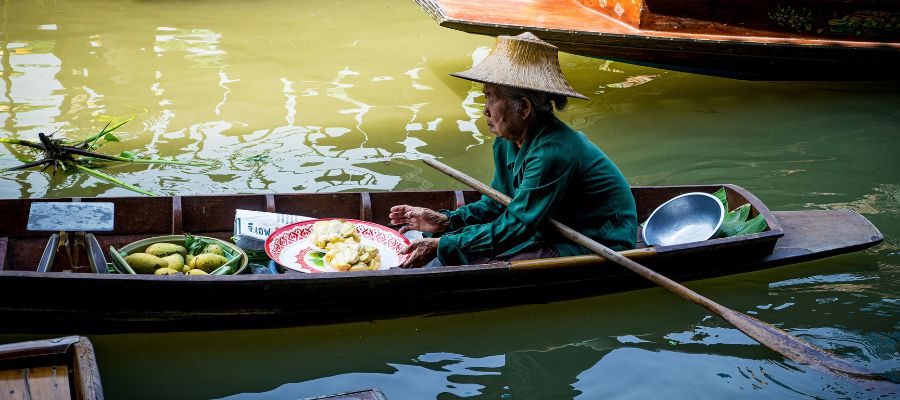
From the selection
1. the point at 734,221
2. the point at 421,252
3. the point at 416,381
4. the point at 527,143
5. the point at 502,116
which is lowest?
the point at 416,381

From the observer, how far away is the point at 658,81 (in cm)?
825

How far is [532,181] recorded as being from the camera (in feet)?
12.3

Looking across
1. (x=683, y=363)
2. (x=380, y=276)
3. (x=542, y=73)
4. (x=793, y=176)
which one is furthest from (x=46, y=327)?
(x=793, y=176)

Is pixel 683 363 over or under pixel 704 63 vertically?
under

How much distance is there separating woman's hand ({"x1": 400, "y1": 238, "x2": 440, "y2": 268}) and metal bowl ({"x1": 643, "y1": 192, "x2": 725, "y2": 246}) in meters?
1.23

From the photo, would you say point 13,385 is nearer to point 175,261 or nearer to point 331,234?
point 175,261

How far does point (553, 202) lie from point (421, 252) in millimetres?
628

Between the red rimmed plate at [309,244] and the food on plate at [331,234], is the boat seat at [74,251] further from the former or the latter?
the food on plate at [331,234]

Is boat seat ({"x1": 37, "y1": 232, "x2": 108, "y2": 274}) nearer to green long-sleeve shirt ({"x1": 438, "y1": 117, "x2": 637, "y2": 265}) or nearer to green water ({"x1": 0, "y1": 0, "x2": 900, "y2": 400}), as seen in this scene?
green water ({"x1": 0, "y1": 0, "x2": 900, "y2": 400})

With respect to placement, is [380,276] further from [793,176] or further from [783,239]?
[793,176]

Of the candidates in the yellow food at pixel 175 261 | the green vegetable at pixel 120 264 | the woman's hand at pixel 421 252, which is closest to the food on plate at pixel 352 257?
the woman's hand at pixel 421 252

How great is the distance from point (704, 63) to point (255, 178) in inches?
155

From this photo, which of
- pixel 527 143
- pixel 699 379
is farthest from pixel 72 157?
pixel 699 379

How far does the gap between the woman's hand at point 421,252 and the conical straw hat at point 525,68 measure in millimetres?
745
